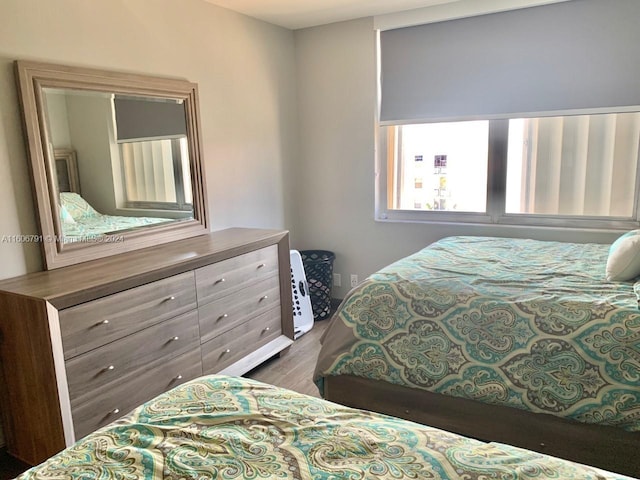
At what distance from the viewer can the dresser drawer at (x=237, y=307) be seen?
2.54 metres

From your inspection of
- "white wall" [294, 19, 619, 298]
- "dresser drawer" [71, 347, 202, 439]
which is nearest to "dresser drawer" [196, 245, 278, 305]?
"dresser drawer" [71, 347, 202, 439]

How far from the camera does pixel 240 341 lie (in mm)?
2795

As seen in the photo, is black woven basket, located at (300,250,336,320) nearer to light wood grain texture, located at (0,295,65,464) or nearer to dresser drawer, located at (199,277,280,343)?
dresser drawer, located at (199,277,280,343)

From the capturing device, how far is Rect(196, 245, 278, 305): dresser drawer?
8.21 feet

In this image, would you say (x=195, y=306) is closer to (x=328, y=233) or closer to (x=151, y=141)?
(x=151, y=141)

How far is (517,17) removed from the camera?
3154 millimetres

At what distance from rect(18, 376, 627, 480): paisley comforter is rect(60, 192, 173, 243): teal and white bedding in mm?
1469

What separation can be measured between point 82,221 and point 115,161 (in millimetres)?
412

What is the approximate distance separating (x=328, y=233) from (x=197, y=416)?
2.99 meters

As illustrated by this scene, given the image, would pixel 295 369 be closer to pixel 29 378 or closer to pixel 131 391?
pixel 131 391

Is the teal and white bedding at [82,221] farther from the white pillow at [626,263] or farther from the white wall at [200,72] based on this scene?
the white pillow at [626,263]

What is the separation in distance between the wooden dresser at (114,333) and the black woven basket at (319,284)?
1015 millimetres

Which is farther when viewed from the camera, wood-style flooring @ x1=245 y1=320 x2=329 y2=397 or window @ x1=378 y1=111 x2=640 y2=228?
window @ x1=378 y1=111 x2=640 y2=228

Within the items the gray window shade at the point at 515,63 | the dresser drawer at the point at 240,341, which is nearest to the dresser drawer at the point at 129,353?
the dresser drawer at the point at 240,341
